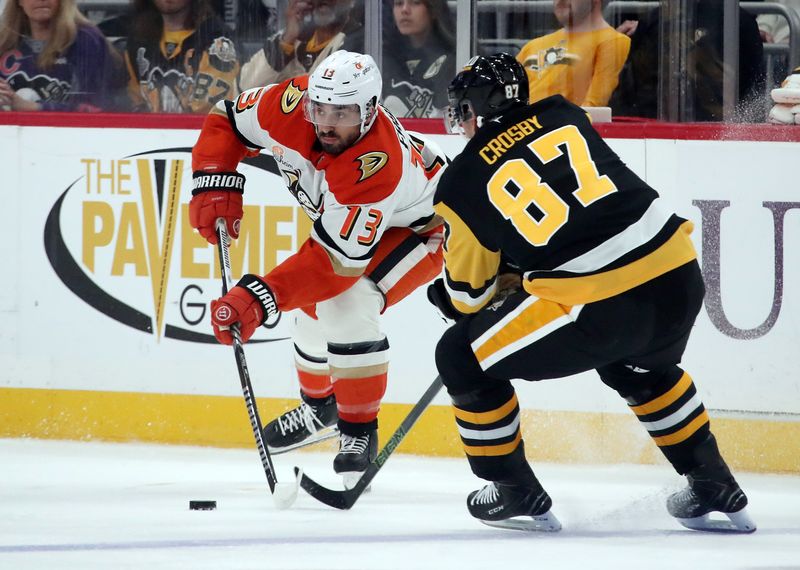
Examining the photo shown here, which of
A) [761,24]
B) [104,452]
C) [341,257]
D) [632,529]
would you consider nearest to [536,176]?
[341,257]

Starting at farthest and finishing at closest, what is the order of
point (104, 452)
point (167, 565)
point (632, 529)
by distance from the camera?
point (104, 452) < point (632, 529) < point (167, 565)

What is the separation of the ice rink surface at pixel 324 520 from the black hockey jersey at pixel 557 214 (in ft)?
1.92

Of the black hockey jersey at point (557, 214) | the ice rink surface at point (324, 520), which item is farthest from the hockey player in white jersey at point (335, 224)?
the black hockey jersey at point (557, 214)

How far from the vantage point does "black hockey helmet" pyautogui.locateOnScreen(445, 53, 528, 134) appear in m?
2.67

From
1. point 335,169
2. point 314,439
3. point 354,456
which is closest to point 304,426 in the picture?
point 314,439

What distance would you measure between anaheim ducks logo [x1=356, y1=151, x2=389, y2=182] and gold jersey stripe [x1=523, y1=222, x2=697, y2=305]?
623 millimetres

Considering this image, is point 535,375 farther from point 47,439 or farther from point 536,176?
point 47,439

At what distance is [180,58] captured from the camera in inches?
167

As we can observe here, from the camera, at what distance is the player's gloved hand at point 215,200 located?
3.39 m

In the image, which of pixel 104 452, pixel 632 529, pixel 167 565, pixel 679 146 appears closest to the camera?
pixel 167 565

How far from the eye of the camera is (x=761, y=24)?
3.84 m

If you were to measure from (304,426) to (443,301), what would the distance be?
2.80 ft

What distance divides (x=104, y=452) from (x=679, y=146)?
1958 mm

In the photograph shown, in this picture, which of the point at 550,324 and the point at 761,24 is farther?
the point at 761,24
